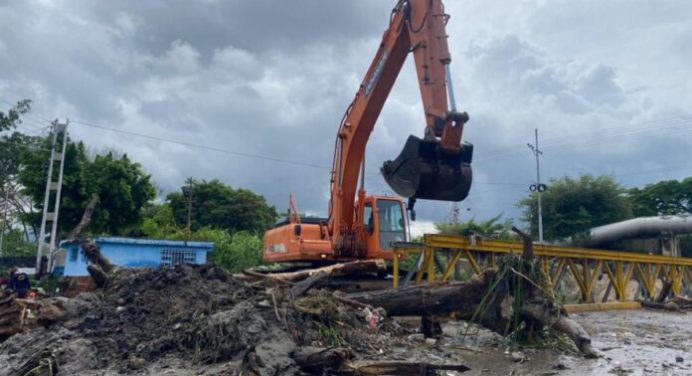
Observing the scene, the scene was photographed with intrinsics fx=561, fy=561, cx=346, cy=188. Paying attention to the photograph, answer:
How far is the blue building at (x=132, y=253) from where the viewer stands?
Answer: 19062mm

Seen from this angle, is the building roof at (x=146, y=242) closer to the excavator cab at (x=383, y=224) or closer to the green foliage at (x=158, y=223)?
the green foliage at (x=158, y=223)

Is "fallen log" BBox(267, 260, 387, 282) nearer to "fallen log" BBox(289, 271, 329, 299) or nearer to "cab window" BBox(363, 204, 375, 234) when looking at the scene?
"cab window" BBox(363, 204, 375, 234)

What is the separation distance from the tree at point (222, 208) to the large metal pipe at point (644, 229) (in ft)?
68.2

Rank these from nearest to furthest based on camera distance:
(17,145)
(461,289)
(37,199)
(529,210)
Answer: (461,289)
(17,145)
(37,199)
(529,210)

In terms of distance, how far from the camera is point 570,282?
55.2 ft

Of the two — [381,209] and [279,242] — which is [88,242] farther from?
[381,209]

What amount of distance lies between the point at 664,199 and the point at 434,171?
85.6 ft

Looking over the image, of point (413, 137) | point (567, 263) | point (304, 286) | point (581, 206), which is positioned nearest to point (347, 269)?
point (304, 286)

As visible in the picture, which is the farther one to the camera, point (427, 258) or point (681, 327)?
point (681, 327)

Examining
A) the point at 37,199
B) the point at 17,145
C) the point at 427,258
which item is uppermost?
the point at 17,145

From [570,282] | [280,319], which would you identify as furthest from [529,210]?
[280,319]

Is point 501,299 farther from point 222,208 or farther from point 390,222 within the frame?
point 222,208

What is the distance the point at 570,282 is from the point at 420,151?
1143cm

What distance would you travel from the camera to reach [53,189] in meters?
21.4
